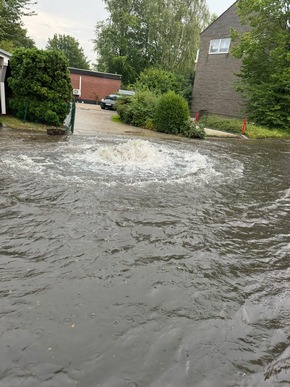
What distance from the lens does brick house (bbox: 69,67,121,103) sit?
106 feet

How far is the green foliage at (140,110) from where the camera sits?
17.5 meters

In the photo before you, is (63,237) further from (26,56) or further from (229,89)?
(229,89)

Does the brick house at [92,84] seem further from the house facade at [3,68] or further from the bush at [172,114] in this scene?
the house facade at [3,68]

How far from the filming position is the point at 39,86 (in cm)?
1194

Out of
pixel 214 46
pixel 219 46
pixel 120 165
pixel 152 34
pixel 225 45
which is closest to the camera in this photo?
pixel 120 165

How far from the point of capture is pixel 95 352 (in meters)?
2.45

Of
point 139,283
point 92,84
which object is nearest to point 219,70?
point 92,84

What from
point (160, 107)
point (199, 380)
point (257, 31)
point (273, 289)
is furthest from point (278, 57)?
point (199, 380)

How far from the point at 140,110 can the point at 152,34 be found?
24014 millimetres

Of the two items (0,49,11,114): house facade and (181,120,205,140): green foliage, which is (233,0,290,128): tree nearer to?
(181,120,205,140): green foliage

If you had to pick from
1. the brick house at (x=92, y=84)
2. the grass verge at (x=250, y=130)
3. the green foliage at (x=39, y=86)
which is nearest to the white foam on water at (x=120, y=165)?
the green foliage at (x=39, y=86)

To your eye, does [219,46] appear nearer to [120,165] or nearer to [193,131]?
[193,131]

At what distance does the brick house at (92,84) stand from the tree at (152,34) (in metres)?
8.02

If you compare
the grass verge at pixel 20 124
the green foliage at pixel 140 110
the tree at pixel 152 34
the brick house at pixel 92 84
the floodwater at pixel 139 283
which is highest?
the tree at pixel 152 34
